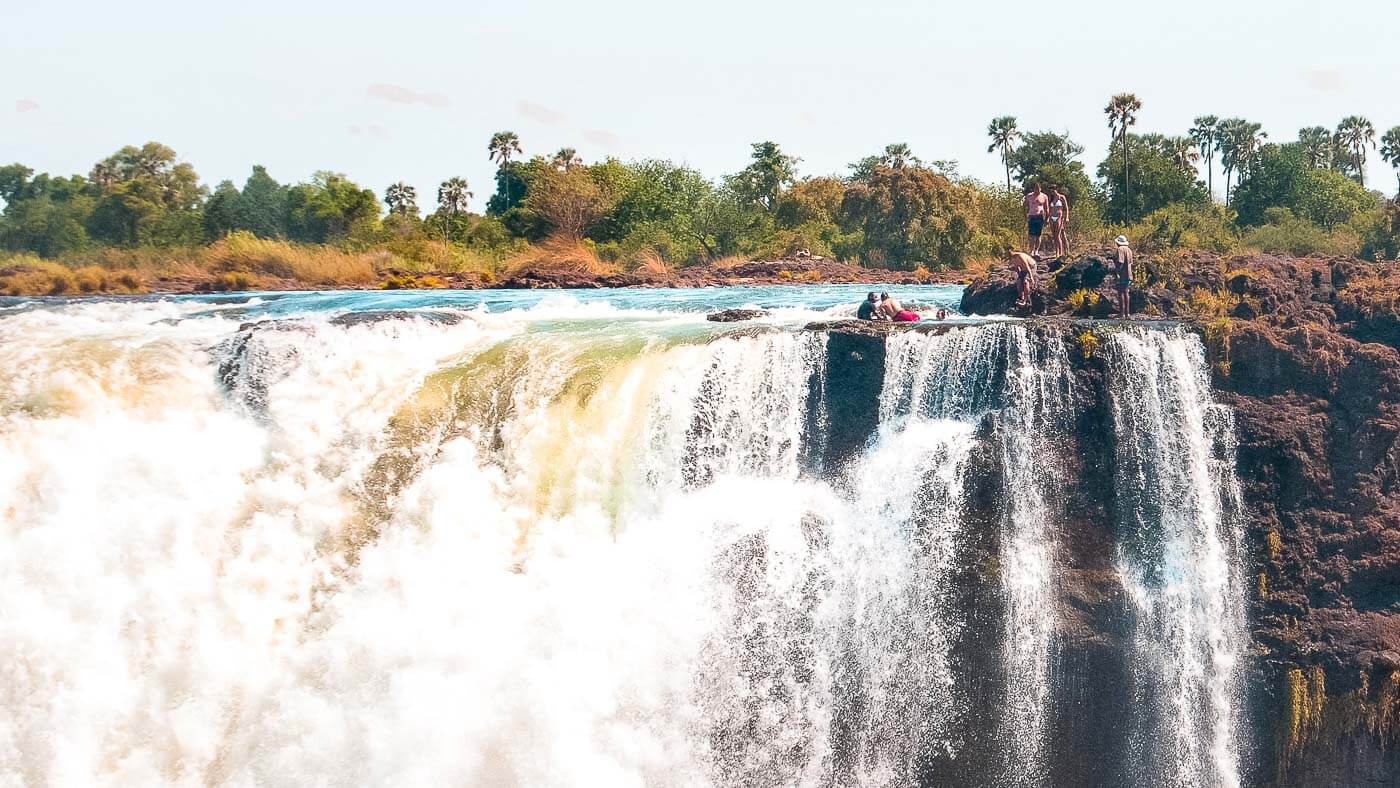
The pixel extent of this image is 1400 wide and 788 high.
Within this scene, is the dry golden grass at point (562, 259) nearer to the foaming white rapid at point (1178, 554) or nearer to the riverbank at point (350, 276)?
the riverbank at point (350, 276)

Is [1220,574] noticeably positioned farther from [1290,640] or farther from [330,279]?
[330,279]

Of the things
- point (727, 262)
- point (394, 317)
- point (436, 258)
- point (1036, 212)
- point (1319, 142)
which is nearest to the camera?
point (394, 317)

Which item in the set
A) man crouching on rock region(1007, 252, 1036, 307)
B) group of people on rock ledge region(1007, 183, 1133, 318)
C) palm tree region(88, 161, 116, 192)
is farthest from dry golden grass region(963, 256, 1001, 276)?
palm tree region(88, 161, 116, 192)

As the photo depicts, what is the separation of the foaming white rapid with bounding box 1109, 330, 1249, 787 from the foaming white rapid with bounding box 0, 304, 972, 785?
1.72m

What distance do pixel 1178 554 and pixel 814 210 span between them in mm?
32375

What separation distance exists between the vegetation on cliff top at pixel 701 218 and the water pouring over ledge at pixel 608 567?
13490 millimetres

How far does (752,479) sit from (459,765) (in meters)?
3.74

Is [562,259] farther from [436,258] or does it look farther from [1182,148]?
[1182,148]

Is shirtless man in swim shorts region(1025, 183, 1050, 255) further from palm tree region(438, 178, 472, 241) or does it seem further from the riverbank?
palm tree region(438, 178, 472, 241)

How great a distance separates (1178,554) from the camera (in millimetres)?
9969

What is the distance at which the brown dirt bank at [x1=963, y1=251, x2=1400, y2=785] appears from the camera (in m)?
9.43

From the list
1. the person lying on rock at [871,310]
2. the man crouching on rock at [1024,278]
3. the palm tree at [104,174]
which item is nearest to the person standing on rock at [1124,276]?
the man crouching on rock at [1024,278]

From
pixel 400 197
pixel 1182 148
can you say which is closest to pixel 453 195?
pixel 400 197

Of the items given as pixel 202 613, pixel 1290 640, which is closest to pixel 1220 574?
pixel 1290 640
